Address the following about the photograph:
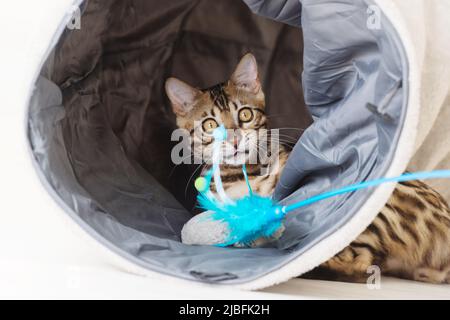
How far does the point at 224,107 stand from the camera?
1609 millimetres

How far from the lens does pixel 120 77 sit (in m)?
1.56

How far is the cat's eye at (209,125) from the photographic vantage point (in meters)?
1.58

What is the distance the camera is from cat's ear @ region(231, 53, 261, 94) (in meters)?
1.57

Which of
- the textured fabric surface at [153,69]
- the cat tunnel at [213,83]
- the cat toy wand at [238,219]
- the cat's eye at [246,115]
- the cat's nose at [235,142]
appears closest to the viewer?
the cat tunnel at [213,83]

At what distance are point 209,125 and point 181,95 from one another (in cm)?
13

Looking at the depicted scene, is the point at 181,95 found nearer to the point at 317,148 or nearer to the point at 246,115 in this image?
the point at 246,115

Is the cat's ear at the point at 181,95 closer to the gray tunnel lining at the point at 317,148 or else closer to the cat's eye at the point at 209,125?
the cat's eye at the point at 209,125

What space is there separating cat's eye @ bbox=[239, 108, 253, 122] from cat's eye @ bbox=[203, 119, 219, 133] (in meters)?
0.07

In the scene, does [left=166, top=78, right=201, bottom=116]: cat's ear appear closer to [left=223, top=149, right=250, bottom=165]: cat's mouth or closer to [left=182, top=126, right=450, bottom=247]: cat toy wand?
[left=223, top=149, right=250, bottom=165]: cat's mouth

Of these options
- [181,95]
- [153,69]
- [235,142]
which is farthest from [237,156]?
[153,69]

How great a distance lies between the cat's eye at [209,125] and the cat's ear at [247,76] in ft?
0.45

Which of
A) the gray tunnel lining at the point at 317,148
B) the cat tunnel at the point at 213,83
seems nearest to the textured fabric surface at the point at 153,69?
the cat tunnel at the point at 213,83

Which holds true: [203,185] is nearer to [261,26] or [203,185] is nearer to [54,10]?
[54,10]

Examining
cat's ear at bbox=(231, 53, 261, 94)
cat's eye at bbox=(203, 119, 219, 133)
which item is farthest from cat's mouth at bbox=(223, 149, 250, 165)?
cat's ear at bbox=(231, 53, 261, 94)
